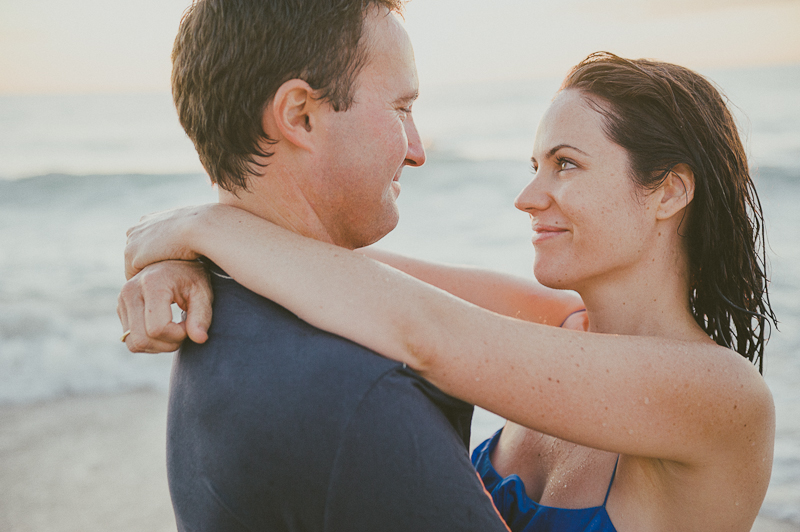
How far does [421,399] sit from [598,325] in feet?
4.35

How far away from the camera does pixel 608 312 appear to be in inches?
99.5

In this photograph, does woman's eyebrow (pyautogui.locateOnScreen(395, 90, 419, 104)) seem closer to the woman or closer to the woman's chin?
the woman

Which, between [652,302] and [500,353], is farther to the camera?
[652,302]

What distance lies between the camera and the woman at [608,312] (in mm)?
1645

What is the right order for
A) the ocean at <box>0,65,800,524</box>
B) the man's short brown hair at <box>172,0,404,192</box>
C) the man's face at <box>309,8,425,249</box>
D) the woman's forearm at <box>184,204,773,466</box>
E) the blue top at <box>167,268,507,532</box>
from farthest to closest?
1. the ocean at <box>0,65,800,524</box>
2. the man's face at <box>309,8,425,249</box>
3. the man's short brown hair at <box>172,0,404,192</box>
4. the woman's forearm at <box>184,204,773,466</box>
5. the blue top at <box>167,268,507,532</box>

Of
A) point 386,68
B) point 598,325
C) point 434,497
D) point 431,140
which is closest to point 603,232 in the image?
point 598,325

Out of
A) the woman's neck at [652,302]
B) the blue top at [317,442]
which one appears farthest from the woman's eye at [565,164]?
the blue top at [317,442]

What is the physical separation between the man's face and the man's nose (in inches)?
1.0

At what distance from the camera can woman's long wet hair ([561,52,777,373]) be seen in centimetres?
235

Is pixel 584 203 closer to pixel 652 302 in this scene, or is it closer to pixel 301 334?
pixel 652 302

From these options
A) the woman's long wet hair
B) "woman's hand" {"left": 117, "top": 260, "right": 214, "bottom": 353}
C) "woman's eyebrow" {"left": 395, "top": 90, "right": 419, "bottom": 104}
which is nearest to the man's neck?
"woman's hand" {"left": 117, "top": 260, "right": 214, "bottom": 353}

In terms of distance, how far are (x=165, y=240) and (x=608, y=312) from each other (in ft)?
5.51

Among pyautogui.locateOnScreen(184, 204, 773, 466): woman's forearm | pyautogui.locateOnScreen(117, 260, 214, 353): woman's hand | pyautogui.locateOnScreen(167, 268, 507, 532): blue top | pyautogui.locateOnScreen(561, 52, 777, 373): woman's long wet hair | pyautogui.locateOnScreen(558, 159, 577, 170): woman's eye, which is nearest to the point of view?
pyautogui.locateOnScreen(167, 268, 507, 532): blue top

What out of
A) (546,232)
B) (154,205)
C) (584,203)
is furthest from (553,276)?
(154,205)
